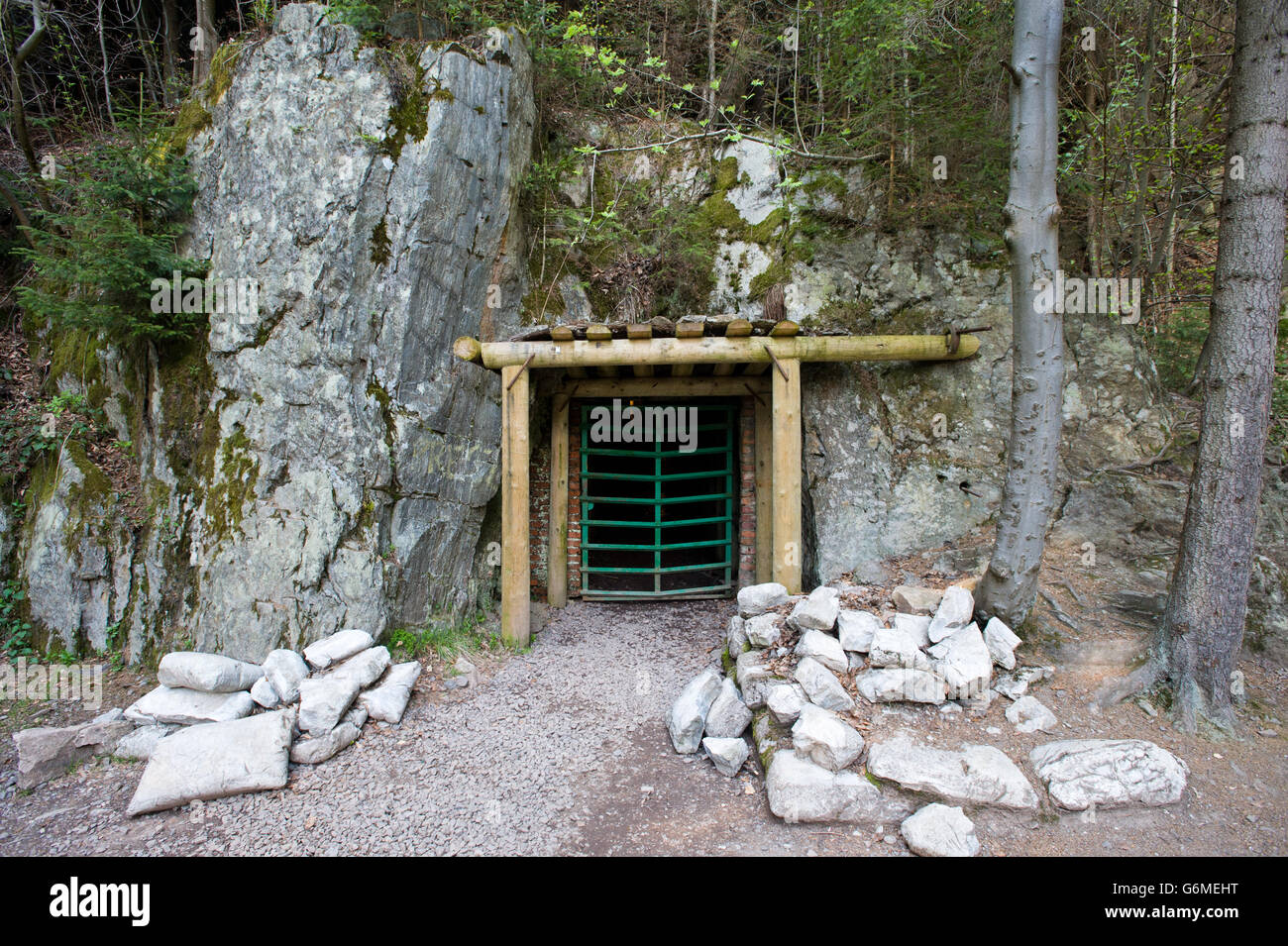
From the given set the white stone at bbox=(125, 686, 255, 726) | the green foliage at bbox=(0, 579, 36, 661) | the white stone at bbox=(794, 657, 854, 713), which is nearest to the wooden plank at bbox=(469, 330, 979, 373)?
the white stone at bbox=(794, 657, 854, 713)

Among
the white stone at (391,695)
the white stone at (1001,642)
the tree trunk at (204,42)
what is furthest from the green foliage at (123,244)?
the white stone at (1001,642)

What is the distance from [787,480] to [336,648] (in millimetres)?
3664

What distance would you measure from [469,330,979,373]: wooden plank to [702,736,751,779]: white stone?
9.24ft

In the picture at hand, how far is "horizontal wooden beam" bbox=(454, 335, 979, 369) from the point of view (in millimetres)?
4824

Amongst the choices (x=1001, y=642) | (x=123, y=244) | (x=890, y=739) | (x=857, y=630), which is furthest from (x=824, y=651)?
(x=123, y=244)

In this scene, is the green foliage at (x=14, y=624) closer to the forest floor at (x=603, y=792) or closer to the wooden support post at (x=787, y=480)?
the forest floor at (x=603, y=792)

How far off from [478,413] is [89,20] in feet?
22.6

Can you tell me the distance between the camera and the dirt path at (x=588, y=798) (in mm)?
2852

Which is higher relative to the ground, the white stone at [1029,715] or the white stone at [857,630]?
the white stone at [857,630]

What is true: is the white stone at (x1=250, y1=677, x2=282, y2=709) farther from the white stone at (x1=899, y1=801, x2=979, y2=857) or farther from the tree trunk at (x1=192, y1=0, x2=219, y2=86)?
the tree trunk at (x1=192, y1=0, x2=219, y2=86)

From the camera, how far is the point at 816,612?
4.02 m

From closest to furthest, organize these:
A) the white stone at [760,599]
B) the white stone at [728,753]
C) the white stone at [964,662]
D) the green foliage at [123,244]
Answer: the white stone at [728,753], the white stone at [964,662], the white stone at [760,599], the green foliage at [123,244]

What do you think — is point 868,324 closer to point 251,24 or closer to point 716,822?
point 716,822

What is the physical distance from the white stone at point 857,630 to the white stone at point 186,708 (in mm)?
3877
